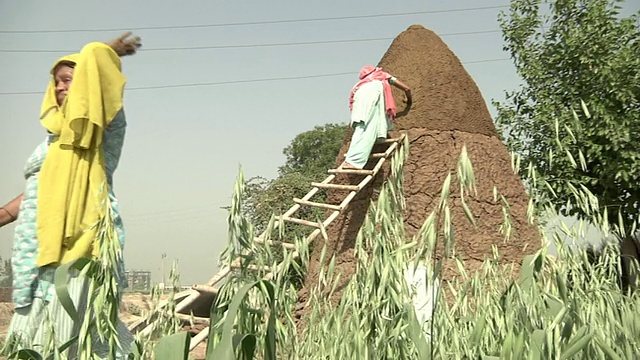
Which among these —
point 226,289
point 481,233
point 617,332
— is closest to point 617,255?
point 617,332

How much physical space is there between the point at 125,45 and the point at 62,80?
0.28 m

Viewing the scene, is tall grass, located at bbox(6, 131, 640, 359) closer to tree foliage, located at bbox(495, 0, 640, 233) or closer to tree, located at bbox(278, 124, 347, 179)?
tree foliage, located at bbox(495, 0, 640, 233)

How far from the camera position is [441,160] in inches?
219

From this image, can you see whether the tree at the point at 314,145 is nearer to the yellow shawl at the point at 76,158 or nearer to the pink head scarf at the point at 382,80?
the pink head scarf at the point at 382,80

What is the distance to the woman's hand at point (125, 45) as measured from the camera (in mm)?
2770

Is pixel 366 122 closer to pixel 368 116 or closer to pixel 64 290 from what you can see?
pixel 368 116

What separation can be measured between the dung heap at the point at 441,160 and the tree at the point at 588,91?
2174 mm

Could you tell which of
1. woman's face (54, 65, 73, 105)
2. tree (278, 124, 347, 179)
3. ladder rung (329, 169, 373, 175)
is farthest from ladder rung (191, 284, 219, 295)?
tree (278, 124, 347, 179)

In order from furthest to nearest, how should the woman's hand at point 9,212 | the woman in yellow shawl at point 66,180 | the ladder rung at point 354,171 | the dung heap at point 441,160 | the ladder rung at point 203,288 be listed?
the dung heap at point 441,160
the ladder rung at point 354,171
the ladder rung at point 203,288
the woman's hand at point 9,212
the woman in yellow shawl at point 66,180

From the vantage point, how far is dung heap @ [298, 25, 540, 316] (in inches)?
214

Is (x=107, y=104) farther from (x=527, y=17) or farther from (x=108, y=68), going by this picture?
(x=527, y=17)

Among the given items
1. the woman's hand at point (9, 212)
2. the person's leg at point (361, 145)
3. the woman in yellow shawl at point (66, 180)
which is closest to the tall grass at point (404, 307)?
the woman in yellow shawl at point (66, 180)

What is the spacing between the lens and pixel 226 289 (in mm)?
1228

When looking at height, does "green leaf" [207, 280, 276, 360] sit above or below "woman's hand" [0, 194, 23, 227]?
below
